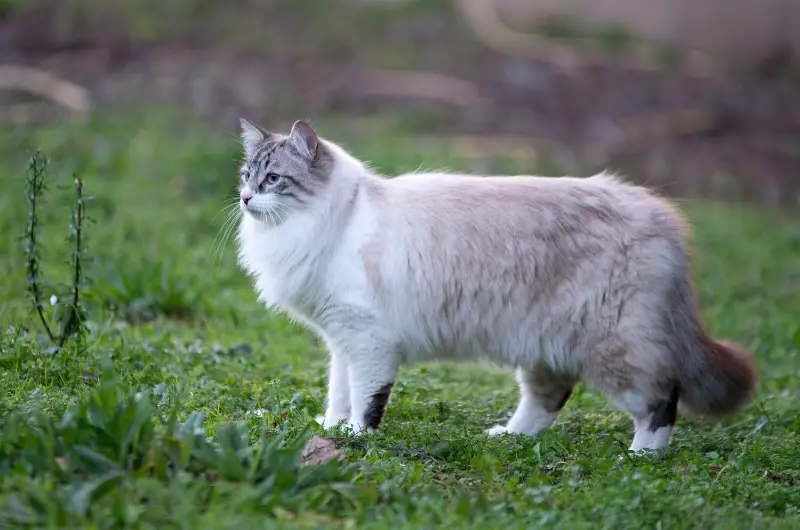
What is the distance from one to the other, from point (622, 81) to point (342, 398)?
33.3 feet

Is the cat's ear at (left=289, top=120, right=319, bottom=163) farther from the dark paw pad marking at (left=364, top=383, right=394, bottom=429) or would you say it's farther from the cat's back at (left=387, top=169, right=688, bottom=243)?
the dark paw pad marking at (left=364, top=383, right=394, bottom=429)

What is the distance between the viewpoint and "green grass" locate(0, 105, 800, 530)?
12.0 ft

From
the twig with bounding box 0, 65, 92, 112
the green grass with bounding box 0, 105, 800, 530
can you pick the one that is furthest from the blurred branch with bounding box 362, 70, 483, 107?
the green grass with bounding box 0, 105, 800, 530

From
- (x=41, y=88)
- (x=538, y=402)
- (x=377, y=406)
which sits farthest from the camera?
(x=41, y=88)

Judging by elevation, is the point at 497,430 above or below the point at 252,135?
below

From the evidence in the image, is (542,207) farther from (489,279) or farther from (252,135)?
(252,135)

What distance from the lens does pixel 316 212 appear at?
5.18 m

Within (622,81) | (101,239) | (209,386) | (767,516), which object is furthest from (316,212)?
(622,81)

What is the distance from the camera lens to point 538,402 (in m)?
5.54

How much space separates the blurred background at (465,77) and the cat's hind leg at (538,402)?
5192mm

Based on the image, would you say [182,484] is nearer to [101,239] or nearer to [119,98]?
[101,239]

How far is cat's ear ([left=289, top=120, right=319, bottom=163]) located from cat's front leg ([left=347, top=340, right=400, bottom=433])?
3.12 feet

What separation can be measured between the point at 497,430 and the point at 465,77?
31.4 feet

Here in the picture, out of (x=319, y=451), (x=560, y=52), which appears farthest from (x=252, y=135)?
(x=560, y=52)
